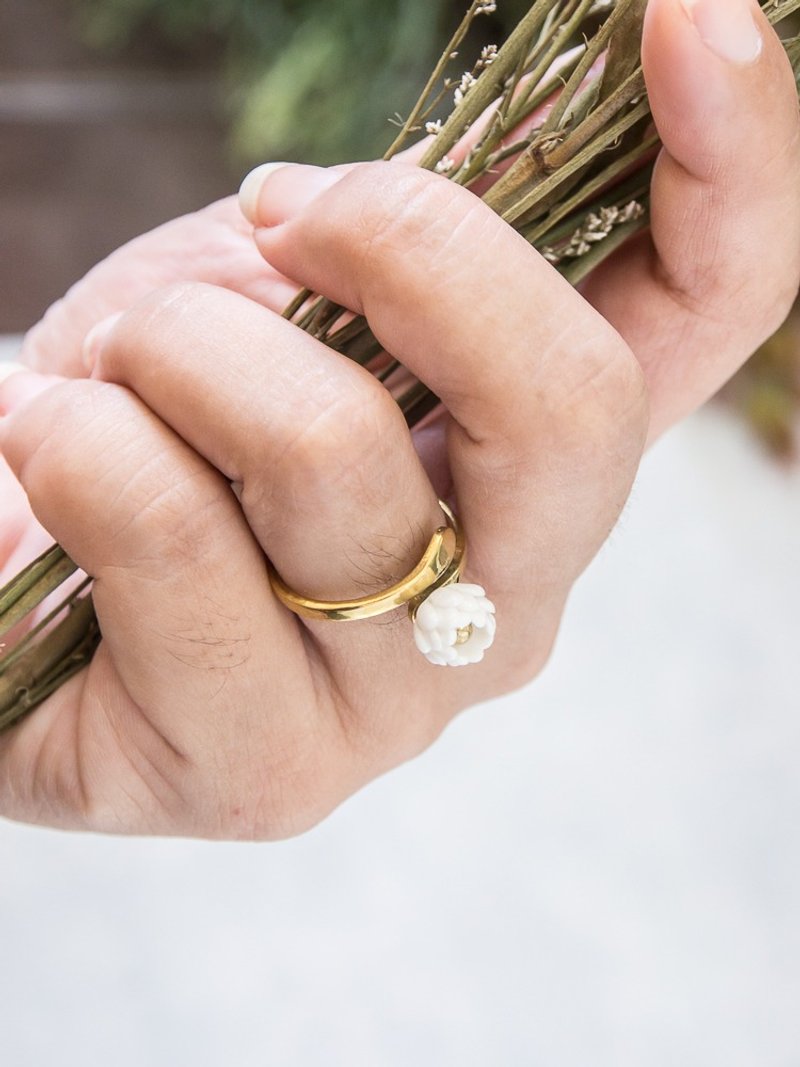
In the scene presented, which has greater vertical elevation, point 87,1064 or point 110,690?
point 110,690

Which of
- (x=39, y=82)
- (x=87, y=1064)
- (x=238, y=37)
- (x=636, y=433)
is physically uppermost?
(x=636, y=433)

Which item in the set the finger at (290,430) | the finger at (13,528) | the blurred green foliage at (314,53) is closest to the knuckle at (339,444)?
the finger at (290,430)

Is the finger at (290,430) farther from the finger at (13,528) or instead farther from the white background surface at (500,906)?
the white background surface at (500,906)

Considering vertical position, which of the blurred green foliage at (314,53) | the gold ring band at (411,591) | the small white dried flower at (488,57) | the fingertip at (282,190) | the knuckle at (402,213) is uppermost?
the small white dried flower at (488,57)

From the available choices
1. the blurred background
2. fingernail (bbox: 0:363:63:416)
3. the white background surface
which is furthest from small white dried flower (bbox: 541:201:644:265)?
the blurred background

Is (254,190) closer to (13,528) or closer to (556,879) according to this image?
(13,528)

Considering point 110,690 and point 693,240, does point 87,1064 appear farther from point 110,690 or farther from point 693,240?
point 693,240

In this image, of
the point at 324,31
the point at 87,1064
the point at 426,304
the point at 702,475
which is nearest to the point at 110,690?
the point at 426,304
